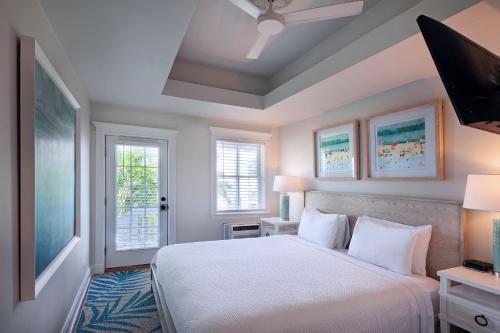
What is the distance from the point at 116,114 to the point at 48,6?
2.26 meters

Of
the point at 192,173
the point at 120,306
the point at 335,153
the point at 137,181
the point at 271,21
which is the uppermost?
the point at 271,21

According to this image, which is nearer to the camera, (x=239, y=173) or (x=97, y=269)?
(x=97, y=269)

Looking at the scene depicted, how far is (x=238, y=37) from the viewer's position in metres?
2.95

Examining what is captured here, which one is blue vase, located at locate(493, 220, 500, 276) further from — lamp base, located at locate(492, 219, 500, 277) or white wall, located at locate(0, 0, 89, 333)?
white wall, located at locate(0, 0, 89, 333)

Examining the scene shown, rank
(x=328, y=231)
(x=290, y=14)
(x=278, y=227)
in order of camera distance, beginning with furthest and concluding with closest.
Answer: (x=278, y=227), (x=328, y=231), (x=290, y=14)

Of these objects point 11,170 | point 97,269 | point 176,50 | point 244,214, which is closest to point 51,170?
point 11,170

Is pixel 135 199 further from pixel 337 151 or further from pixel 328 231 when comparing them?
pixel 337 151

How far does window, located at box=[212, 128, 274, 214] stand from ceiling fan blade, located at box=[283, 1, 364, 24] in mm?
2812

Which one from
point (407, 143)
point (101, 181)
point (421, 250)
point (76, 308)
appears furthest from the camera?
point (101, 181)

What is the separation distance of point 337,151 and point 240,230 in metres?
1.97

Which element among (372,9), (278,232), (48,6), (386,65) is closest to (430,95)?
(386,65)

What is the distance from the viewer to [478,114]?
116cm

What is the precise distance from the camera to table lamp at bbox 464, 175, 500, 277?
186 centimetres

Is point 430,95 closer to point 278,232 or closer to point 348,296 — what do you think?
point 348,296
